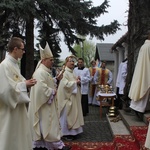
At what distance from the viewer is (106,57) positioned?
29.6 m

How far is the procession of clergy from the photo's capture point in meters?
3.80

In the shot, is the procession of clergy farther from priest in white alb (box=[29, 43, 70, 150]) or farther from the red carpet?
the red carpet

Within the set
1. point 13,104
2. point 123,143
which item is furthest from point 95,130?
point 13,104

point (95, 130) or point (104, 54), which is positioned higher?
point (104, 54)

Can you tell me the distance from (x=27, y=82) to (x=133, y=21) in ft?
18.1

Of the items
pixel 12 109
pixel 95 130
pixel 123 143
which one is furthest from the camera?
pixel 95 130

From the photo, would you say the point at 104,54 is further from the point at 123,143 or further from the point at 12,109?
the point at 12,109

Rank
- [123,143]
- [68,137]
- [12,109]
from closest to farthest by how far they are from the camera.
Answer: [12,109] < [123,143] < [68,137]

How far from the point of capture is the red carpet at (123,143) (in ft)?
17.3

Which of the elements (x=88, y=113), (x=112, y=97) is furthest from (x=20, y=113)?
(x=88, y=113)

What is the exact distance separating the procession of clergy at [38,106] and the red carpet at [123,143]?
1.54 feet

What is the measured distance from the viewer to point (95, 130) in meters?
7.54

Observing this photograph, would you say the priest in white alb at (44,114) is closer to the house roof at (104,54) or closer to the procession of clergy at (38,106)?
the procession of clergy at (38,106)

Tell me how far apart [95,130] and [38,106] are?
110 inches
